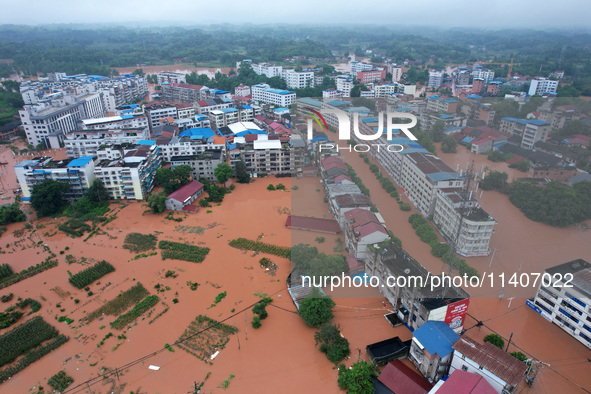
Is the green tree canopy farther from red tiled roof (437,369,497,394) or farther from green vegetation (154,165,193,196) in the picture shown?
green vegetation (154,165,193,196)

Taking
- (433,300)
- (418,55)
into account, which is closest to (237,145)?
(433,300)

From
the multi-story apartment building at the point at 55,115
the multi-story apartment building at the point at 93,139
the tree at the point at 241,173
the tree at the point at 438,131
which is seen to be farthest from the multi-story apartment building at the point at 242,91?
the tree at the point at 438,131

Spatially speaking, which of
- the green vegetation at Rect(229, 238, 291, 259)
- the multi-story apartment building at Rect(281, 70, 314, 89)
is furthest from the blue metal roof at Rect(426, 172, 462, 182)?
the multi-story apartment building at Rect(281, 70, 314, 89)

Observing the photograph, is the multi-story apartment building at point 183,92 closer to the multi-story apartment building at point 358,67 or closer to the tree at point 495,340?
the multi-story apartment building at point 358,67

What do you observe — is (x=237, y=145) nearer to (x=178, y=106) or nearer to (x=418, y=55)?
(x=178, y=106)

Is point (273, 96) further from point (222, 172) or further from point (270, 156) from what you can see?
point (222, 172)

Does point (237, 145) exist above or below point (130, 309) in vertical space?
above
